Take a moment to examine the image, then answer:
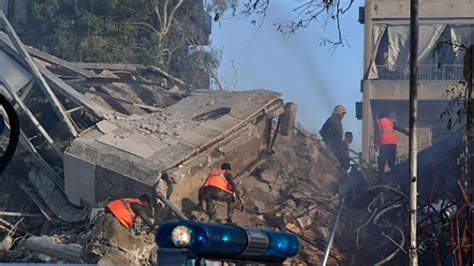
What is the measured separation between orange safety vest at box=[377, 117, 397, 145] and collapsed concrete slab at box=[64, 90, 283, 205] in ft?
5.69

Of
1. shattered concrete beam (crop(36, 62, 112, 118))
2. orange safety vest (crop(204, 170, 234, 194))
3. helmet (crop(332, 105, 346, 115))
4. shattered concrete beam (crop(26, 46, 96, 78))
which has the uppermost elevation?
shattered concrete beam (crop(26, 46, 96, 78))

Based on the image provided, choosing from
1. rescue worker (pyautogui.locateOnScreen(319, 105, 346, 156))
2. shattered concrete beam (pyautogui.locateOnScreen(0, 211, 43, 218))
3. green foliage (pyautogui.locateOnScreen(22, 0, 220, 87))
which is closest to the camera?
shattered concrete beam (pyautogui.locateOnScreen(0, 211, 43, 218))

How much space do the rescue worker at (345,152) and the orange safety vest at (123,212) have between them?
5.30m

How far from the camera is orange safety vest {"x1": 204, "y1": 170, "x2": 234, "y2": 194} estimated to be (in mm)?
12211

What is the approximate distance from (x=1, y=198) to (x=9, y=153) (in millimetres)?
10395

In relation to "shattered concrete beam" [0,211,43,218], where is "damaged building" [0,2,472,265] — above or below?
above

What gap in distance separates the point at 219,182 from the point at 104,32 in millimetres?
10896

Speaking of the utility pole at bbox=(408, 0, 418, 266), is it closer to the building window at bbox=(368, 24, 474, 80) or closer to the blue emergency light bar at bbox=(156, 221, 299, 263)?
the blue emergency light bar at bbox=(156, 221, 299, 263)

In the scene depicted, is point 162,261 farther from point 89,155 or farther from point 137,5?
point 137,5

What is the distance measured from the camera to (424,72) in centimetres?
1708

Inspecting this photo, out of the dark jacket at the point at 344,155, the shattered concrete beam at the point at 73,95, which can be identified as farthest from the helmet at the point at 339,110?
the shattered concrete beam at the point at 73,95

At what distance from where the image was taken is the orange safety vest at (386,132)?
15.0 meters

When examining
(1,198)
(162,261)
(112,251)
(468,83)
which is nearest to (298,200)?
(112,251)

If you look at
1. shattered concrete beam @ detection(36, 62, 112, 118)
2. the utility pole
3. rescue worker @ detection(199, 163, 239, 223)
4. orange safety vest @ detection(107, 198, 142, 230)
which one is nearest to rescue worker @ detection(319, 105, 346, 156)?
shattered concrete beam @ detection(36, 62, 112, 118)
